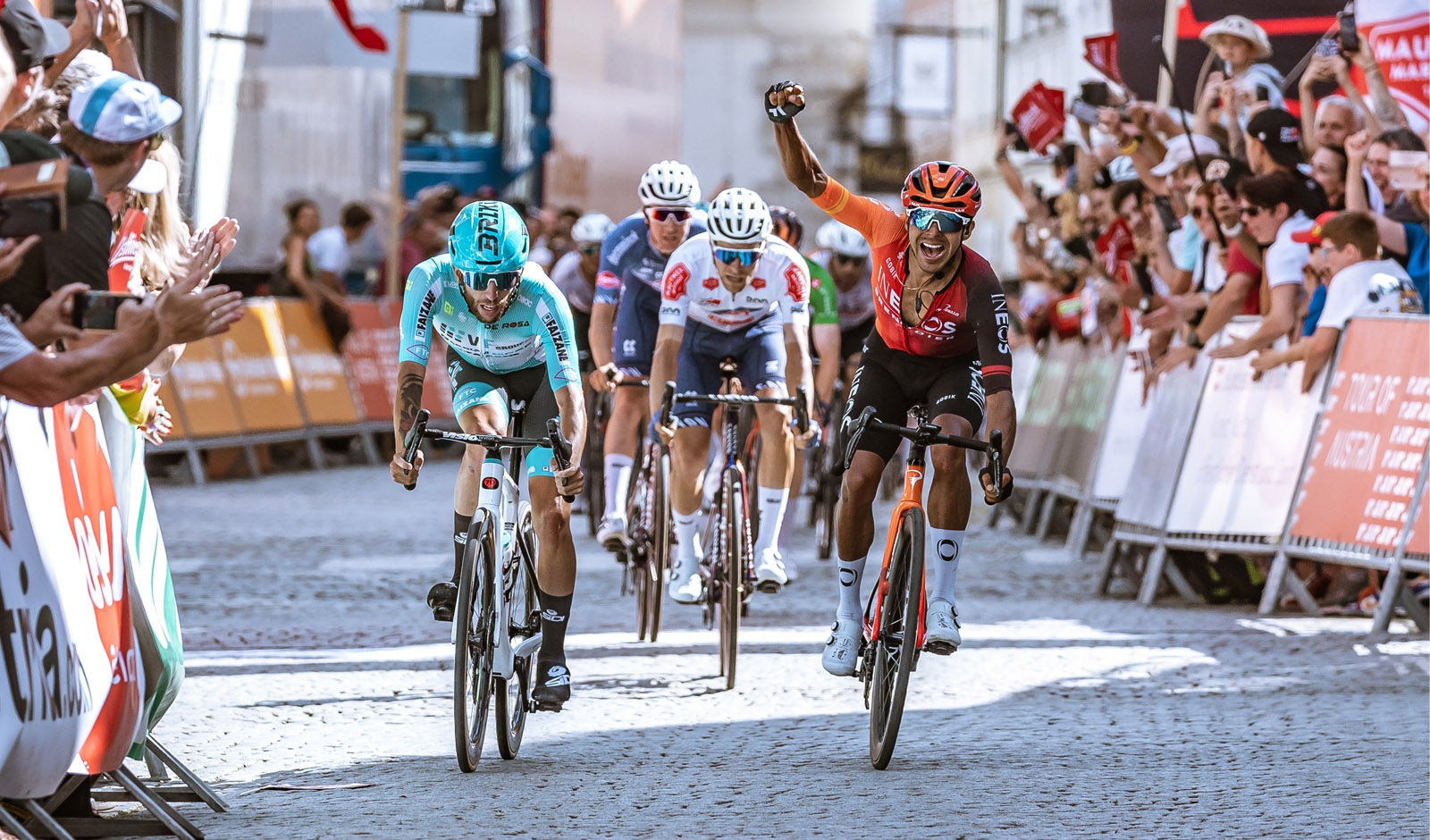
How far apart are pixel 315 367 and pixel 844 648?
48.3 ft

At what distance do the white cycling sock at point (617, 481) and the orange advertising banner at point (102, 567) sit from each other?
5.03 metres

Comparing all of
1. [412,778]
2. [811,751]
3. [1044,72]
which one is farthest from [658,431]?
[1044,72]

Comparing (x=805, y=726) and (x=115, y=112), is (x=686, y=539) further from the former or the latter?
(x=115, y=112)

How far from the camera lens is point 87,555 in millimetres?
5352

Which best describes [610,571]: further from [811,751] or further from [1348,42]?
[811,751]

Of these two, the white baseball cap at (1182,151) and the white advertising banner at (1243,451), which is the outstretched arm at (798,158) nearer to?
the white advertising banner at (1243,451)

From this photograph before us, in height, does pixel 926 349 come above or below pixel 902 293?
below

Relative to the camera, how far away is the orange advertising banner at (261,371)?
19.8m

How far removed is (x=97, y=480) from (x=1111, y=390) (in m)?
10.1

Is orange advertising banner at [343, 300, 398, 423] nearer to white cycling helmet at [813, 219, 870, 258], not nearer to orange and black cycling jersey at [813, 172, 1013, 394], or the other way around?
white cycling helmet at [813, 219, 870, 258]

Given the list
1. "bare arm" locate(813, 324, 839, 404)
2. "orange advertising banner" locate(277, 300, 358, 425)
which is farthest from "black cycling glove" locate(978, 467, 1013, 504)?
"orange advertising banner" locate(277, 300, 358, 425)

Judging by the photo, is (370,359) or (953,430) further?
(370,359)

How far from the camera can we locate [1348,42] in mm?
11547

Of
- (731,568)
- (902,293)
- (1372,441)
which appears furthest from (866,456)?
(1372,441)
